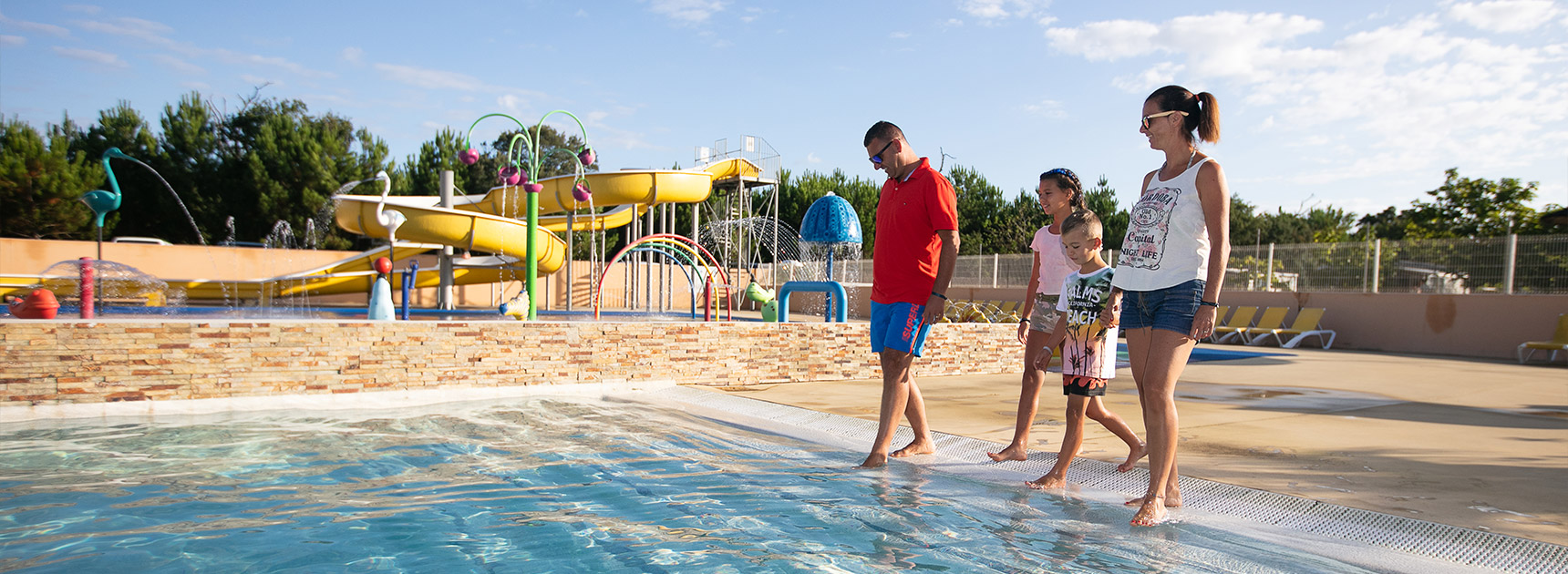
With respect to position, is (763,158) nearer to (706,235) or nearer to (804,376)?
(706,235)

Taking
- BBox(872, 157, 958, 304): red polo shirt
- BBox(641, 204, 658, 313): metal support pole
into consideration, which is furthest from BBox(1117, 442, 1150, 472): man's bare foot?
BBox(641, 204, 658, 313): metal support pole

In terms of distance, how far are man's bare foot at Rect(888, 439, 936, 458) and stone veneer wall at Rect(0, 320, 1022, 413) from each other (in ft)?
11.1

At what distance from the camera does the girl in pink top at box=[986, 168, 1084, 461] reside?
4016mm

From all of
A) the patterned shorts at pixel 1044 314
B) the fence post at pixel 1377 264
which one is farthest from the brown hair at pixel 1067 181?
the fence post at pixel 1377 264

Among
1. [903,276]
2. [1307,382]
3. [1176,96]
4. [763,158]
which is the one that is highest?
[763,158]

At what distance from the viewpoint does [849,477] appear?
381cm

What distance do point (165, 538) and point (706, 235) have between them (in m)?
38.6

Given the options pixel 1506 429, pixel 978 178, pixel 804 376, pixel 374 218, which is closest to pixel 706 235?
pixel 978 178

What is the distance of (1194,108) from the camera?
312 cm

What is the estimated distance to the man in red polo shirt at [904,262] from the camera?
3.96 m

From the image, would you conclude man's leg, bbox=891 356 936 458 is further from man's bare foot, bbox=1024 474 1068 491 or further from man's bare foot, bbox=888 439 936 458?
man's bare foot, bbox=1024 474 1068 491

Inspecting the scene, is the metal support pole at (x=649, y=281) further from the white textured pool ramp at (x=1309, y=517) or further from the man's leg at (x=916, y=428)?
the white textured pool ramp at (x=1309, y=517)

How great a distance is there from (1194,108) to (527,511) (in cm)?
288

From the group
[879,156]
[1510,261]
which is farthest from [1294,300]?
[879,156]
